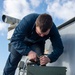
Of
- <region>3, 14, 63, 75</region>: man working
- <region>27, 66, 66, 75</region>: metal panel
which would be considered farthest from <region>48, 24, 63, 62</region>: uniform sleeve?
<region>27, 66, 66, 75</region>: metal panel

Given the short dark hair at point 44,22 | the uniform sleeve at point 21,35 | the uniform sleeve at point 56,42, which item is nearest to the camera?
the short dark hair at point 44,22

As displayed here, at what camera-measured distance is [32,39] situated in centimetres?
209

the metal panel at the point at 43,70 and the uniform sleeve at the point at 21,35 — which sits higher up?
the uniform sleeve at the point at 21,35

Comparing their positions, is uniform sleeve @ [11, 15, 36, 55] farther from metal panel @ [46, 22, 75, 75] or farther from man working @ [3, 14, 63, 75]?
metal panel @ [46, 22, 75, 75]

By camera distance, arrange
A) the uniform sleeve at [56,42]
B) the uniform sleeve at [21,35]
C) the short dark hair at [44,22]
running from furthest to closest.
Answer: the uniform sleeve at [56,42], the uniform sleeve at [21,35], the short dark hair at [44,22]

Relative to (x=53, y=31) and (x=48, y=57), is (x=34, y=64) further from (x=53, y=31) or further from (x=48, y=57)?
(x=53, y=31)

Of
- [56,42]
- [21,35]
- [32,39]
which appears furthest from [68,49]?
[21,35]

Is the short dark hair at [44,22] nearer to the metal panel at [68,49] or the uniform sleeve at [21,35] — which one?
the uniform sleeve at [21,35]

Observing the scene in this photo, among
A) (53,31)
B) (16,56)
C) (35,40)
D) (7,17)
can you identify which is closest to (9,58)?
(16,56)

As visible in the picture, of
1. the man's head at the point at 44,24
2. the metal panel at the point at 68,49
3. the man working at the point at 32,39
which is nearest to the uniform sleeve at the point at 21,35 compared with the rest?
the man working at the point at 32,39

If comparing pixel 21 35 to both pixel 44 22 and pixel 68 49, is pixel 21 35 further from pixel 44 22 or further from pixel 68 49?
pixel 68 49

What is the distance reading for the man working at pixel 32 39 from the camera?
6.03 feet

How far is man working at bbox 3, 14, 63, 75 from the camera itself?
1837mm

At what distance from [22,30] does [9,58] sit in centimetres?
36
